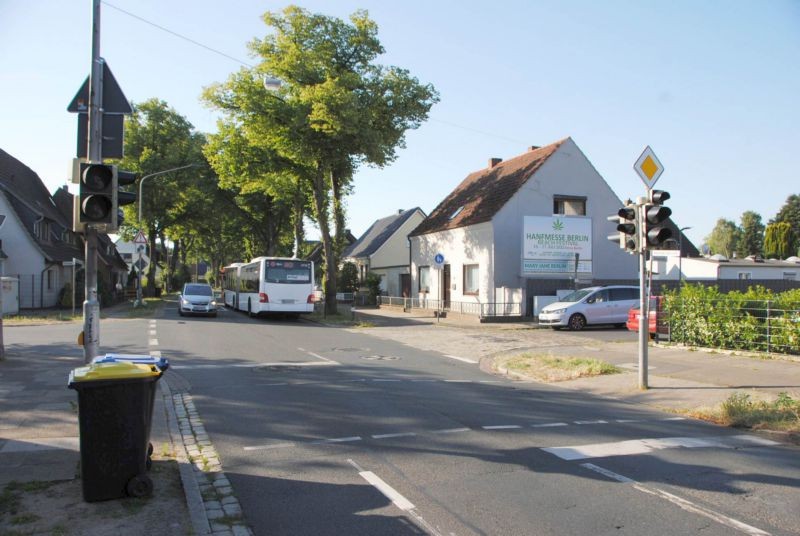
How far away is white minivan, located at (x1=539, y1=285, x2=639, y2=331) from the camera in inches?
922

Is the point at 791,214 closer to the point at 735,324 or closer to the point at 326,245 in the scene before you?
the point at 326,245

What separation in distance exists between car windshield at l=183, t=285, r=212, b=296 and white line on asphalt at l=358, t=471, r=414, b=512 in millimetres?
25698

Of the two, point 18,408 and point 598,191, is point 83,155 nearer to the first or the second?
point 18,408

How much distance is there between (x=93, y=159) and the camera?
6926 millimetres

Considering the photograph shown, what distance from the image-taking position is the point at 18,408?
827 cm

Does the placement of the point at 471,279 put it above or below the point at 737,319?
above

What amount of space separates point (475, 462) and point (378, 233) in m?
49.2

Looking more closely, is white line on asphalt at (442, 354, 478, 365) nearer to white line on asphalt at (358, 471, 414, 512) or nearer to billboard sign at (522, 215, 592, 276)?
white line on asphalt at (358, 471, 414, 512)

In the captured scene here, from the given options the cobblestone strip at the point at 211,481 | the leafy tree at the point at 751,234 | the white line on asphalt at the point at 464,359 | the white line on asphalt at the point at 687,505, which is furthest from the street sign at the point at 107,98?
the leafy tree at the point at 751,234

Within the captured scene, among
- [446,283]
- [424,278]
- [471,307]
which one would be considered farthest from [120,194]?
[424,278]

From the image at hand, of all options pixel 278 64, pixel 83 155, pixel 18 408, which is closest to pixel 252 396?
pixel 18 408

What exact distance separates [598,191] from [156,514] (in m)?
30.3

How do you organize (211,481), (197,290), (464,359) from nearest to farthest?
(211,481) → (464,359) → (197,290)

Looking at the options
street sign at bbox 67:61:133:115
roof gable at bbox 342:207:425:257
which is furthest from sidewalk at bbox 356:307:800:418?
roof gable at bbox 342:207:425:257
